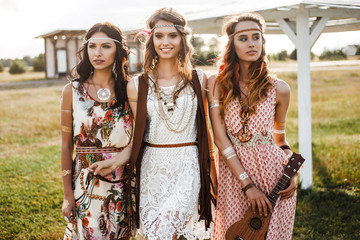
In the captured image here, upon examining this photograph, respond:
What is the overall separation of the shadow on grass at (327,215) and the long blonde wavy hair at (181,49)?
2.63 metres

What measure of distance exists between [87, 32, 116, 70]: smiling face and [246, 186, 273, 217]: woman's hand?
1.45 m

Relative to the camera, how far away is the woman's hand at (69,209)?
2.82 metres

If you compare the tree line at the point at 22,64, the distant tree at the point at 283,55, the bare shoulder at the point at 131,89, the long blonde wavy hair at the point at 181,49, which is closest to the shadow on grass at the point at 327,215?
the long blonde wavy hair at the point at 181,49

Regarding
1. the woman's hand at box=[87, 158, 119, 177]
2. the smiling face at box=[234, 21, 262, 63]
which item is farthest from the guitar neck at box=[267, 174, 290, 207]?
the woman's hand at box=[87, 158, 119, 177]

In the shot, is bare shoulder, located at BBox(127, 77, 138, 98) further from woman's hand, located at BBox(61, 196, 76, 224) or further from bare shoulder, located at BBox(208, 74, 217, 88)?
woman's hand, located at BBox(61, 196, 76, 224)

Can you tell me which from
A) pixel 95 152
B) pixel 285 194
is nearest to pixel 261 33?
pixel 285 194

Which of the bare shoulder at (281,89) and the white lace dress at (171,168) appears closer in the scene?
the white lace dress at (171,168)

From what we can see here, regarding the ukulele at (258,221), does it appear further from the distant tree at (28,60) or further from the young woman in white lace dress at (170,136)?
the distant tree at (28,60)

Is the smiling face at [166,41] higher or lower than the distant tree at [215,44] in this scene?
lower

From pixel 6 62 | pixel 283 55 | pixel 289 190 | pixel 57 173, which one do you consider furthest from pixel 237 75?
pixel 6 62

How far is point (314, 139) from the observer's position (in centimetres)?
933

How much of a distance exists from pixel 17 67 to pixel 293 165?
26.8 meters

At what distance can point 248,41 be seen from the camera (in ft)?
9.27

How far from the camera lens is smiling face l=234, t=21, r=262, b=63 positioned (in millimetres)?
2824
